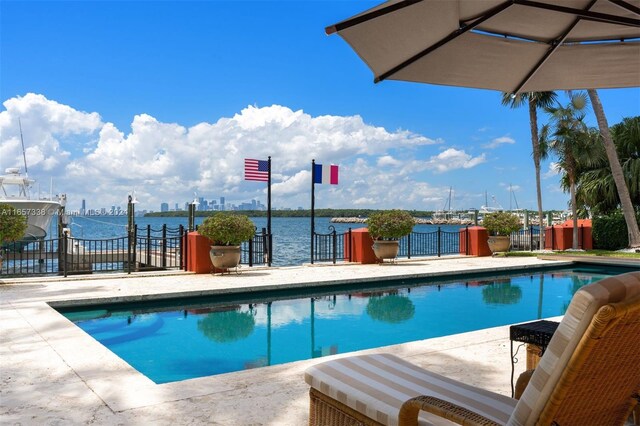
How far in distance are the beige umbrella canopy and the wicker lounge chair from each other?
2.05 meters

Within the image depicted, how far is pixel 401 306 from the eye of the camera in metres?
8.05

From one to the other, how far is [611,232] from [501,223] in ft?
18.8

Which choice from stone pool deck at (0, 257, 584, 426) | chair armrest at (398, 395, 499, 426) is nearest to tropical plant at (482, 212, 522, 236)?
stone pool deck at (0, 257, 584, 426)

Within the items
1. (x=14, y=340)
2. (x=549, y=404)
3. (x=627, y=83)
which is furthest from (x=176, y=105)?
(x=549, y=404)

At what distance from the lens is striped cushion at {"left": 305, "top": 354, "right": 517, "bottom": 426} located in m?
1.89

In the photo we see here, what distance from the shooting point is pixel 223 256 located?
10.2 metres

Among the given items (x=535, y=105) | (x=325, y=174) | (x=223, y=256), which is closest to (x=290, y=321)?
(x=223, y=256)

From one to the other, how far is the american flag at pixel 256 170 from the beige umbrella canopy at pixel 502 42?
28.8 ft

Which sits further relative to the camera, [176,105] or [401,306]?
[176,105]

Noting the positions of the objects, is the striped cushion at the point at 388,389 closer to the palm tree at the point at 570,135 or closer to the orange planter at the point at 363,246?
the orange planter at the point at 363,246

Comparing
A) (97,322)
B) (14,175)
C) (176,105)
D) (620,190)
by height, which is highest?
(176,105)

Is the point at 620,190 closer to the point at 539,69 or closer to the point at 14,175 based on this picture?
the point at 539,69

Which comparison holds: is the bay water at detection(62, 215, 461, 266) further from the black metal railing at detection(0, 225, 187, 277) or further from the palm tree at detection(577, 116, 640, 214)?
the palm tree at detection(577, 116, 640, 214)

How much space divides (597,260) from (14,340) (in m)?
14.3
